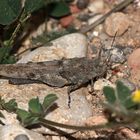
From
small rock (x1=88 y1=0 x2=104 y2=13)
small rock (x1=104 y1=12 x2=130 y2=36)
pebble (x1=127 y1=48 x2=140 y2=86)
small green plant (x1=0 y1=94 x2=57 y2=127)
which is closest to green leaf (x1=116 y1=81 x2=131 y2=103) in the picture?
small green plant (x1=0 y1=94 x2=57 y2=127)

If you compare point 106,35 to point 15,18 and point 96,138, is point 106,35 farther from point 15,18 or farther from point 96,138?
point 96,138

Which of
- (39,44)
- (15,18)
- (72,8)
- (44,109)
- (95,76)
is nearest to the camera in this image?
(44,109)

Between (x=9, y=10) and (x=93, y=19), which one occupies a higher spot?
(x=9, y=10)

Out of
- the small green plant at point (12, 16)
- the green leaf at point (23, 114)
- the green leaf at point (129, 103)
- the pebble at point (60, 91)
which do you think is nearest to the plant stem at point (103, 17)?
the pebble at point (60, 91)

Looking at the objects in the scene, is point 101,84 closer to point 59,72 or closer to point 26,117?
point 59,72

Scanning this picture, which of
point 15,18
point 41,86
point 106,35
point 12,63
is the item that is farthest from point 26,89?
point 106,35

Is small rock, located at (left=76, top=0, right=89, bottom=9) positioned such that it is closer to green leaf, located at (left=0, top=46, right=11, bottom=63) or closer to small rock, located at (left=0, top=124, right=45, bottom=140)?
green leaf, located at (left=0, top=46, right=11, bottom=63)

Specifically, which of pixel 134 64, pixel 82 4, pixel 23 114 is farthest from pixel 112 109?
pixel 82 4
